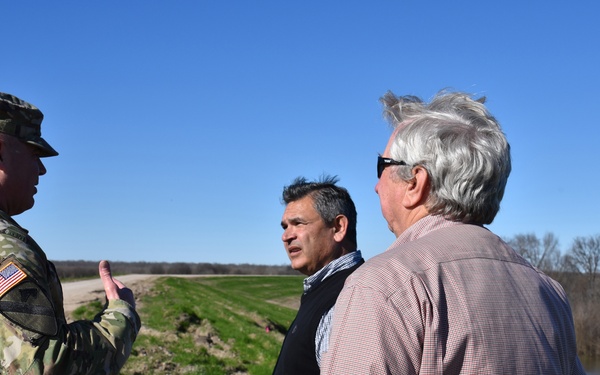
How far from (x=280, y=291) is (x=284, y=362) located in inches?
1996

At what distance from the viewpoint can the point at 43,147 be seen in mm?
3080

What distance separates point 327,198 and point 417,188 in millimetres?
2469

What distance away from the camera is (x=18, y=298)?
8.54 ft

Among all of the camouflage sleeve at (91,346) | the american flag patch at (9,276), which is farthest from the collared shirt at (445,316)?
the american flag patch at (9,276)

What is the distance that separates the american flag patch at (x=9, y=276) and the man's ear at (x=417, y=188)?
1.36 meters

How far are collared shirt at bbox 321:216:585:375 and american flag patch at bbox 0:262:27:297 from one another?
1213mm

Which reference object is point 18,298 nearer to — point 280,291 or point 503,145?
point 503,145

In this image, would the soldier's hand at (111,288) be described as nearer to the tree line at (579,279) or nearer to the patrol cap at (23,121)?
the patrol cap at (23,121)

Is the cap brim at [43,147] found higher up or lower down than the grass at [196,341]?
higher up

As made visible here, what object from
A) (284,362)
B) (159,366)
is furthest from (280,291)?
(284,362)

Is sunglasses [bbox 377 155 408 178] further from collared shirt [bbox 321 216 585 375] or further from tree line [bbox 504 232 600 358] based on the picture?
tree line [bbox 504 232 600 358]

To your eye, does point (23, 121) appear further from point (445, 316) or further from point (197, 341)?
point (197, 341)

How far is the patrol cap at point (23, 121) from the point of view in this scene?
3006mm

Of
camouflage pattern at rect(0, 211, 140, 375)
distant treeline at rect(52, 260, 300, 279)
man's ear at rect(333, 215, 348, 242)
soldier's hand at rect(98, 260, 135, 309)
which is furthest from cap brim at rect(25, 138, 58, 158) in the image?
distant treeline at rect(52, 260, 300, 279)
